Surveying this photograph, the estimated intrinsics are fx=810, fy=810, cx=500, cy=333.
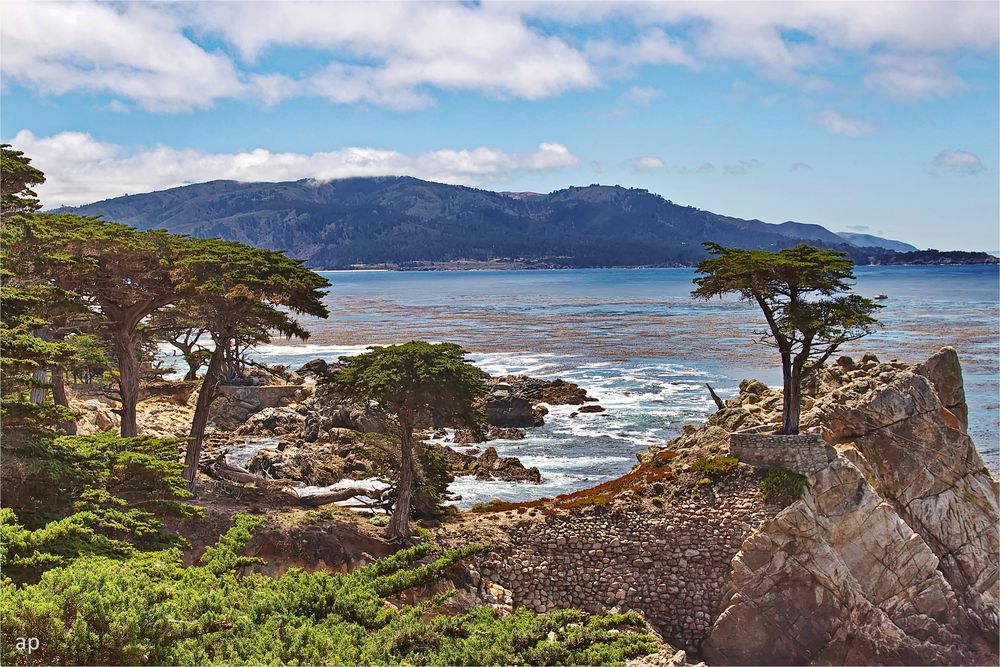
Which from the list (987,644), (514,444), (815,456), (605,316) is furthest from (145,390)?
(605,316)

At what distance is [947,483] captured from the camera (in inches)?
854

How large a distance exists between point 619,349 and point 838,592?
53487 mm

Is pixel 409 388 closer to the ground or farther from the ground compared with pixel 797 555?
farther from the ground

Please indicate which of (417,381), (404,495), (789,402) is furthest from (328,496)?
(789,402)

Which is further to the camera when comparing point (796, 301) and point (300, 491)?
point (300, 491)

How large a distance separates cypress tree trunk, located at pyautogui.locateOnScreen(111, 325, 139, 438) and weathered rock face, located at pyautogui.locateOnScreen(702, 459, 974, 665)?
16027mm

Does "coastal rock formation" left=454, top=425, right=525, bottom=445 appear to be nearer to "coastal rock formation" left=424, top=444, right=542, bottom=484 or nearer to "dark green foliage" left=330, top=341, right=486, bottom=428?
"coastal rock formation" left=424, top=444, right=542, bottom=484

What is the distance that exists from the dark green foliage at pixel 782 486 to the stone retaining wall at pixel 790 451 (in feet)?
Answer: 0.74

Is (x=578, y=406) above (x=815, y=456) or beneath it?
beneath

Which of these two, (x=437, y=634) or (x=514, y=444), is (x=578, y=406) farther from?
(x=437, y=634)

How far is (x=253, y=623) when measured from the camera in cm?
1107

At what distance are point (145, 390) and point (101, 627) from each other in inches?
1517

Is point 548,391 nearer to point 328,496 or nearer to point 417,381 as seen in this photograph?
point 328,496

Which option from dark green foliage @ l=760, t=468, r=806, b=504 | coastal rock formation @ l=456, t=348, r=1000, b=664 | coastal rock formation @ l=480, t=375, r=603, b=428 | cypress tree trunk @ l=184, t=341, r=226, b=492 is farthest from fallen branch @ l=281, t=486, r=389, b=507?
coastal rock formation @ l=480, t=375, r=603, b=428
